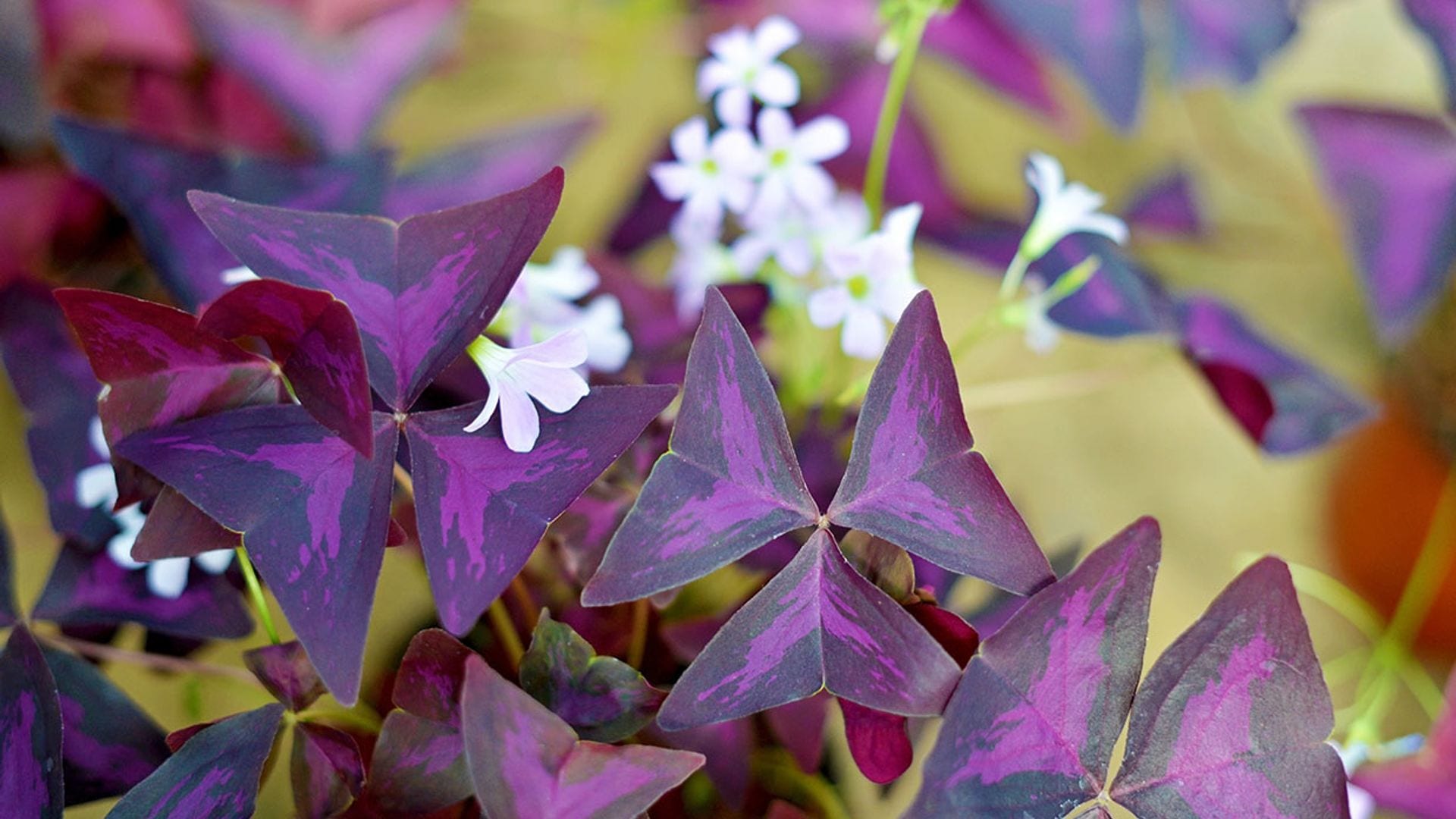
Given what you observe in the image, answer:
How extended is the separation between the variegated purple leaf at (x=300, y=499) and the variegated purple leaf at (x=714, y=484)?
0.24 ft

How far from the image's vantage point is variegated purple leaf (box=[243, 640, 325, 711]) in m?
0.36

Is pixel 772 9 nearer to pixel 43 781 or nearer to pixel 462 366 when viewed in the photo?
pixel 462 366

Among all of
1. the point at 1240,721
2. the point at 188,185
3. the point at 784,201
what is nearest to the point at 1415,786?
the point at 1240,721

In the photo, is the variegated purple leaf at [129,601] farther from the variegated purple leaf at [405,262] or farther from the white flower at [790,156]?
the white flower at [790,156]

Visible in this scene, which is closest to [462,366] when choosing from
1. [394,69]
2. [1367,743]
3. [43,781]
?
[43,781]

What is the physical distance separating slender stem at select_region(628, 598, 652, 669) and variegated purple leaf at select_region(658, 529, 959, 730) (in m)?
0.09

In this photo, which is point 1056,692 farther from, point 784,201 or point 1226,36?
point 1226,36

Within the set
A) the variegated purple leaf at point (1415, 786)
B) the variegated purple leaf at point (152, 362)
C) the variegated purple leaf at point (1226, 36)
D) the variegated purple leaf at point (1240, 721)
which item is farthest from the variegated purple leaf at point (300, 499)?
the variegated purple leaf at point (1226, 36)

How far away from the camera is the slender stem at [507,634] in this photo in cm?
44

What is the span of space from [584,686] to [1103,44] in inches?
18.4

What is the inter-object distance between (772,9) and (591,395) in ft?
1.69

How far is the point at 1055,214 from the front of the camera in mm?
455

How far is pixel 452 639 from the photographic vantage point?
35 cm

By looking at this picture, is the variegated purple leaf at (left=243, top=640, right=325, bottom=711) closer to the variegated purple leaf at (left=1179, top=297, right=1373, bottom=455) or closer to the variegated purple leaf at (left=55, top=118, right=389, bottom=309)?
the variegated purple leaf at (left=55, top=118, right=389, bottom=309)
